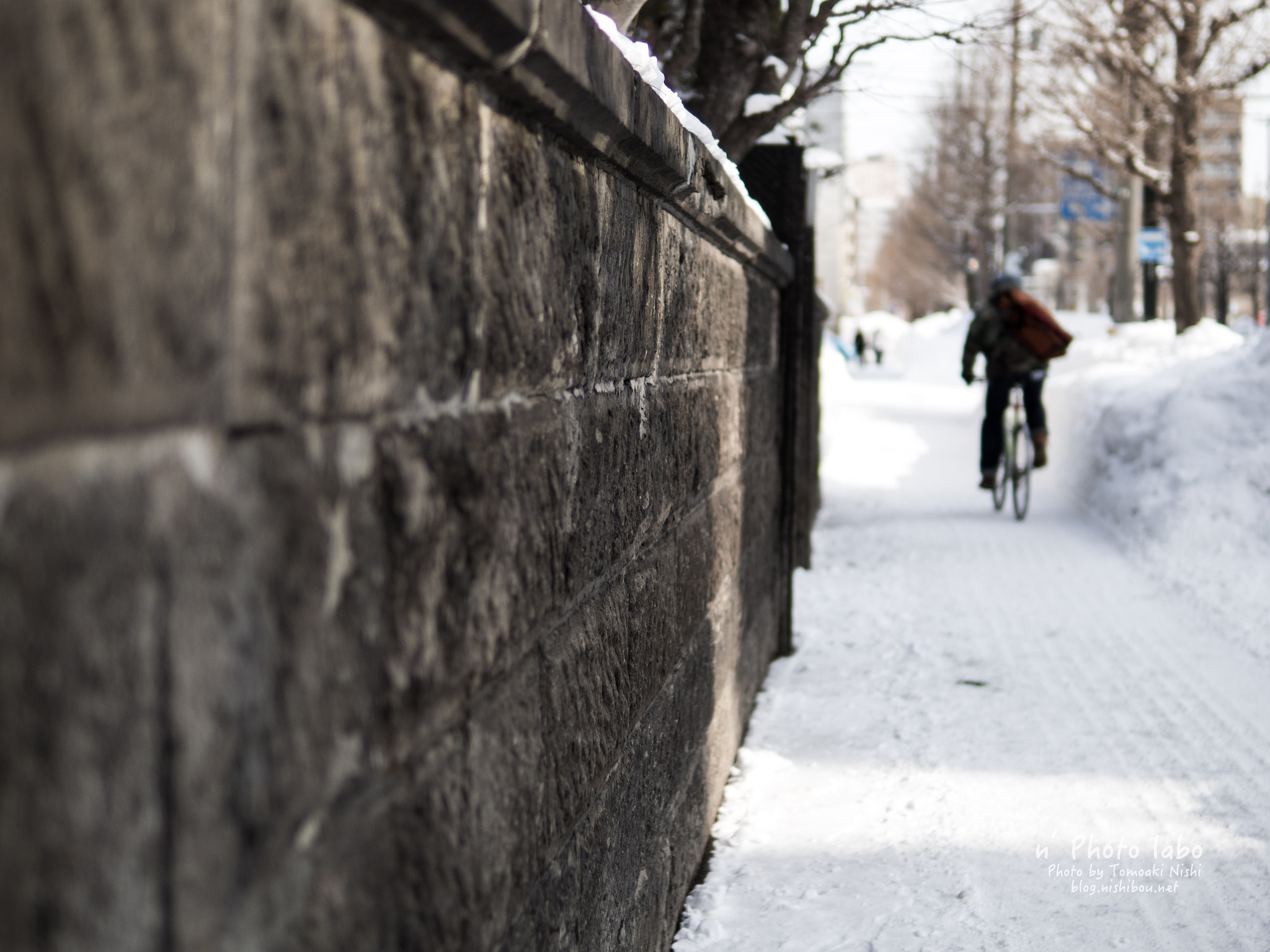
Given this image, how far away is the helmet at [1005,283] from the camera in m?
9.31

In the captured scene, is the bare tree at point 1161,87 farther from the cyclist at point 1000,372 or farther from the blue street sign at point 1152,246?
the cyclist at point 1000,372

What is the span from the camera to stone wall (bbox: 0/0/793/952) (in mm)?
676

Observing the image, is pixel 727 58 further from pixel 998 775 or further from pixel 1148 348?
pixel 1148 348

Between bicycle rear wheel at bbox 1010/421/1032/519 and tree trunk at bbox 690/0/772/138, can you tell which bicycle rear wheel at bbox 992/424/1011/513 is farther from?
tree trunk at bbox 690/0/772/138

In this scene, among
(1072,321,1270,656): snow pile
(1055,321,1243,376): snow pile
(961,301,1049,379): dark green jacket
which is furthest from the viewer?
(1055,321,1243,376): snow pile

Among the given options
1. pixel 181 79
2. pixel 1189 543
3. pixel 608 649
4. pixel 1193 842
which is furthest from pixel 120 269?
pixel 1189 543

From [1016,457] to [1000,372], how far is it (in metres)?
0.65

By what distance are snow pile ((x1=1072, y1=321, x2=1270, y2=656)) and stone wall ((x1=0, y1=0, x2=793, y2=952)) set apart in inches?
187

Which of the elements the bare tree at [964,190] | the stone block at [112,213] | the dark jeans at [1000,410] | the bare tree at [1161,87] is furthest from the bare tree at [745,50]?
the bare tree at [964,190]

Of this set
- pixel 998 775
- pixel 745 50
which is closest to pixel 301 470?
pixel 998 775

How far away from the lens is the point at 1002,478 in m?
9.58

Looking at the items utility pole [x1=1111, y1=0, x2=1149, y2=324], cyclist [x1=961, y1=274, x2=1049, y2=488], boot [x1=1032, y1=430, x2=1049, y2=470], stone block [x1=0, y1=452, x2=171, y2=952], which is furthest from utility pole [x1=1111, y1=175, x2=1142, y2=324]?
stone block [x1=0, y1=452, x2=171, y2=952]

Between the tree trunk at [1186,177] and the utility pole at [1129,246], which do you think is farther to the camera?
the utility pole at [1129,246]

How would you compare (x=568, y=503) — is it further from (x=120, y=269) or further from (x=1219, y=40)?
(x=1219, y=40)
